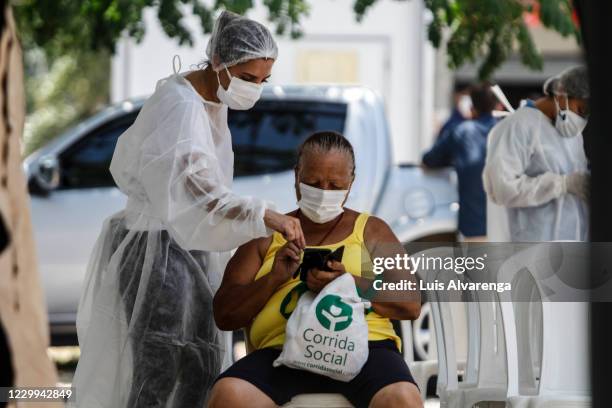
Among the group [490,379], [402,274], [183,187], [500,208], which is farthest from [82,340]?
[500,208]

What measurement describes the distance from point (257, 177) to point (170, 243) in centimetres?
351

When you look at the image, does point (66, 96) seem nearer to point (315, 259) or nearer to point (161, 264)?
point (161, 264)

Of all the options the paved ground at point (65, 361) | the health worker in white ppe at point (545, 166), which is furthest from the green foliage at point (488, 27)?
the paved ground at point (65, 361)

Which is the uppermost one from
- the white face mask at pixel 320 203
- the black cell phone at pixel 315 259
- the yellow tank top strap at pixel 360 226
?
the white face mask at pixel 320 203

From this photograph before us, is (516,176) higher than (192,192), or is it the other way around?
(192,192)

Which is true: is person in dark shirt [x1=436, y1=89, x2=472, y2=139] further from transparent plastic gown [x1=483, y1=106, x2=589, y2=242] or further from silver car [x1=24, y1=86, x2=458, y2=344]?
Answer: transparent plastic gown [x1=483, y1=106, x2=589, y2=242]

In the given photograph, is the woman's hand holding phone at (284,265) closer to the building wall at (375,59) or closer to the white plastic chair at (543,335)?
the white plastic chair at (543,335)

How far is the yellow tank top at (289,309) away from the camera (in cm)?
385

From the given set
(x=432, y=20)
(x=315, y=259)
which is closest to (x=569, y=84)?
(x=432, y=20)

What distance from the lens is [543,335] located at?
13.1 ft

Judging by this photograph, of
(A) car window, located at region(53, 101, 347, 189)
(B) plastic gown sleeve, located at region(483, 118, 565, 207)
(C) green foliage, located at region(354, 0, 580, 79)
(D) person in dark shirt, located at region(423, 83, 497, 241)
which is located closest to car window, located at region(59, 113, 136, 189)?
(A) car window, located at region(53, 101, 347, 189)

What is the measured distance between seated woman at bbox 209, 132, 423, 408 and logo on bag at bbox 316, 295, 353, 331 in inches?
2.9

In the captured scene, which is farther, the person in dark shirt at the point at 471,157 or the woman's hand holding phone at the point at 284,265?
the person in dark shirt at the point at 471,157

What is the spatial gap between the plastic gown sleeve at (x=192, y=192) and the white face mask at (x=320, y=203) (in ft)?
0.73
